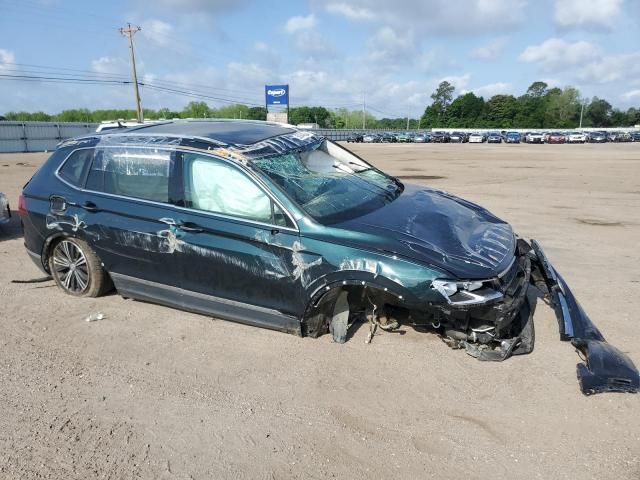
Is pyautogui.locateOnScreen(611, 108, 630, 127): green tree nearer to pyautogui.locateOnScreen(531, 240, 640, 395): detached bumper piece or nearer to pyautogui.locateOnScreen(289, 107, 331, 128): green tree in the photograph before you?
pyautogui.locateOnScreen(289, 107, 331, 128): green tree

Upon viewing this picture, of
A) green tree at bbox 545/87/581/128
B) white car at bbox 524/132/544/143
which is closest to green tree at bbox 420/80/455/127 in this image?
green tree at bbox 545/87/581/128

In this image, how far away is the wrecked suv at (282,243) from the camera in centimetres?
350

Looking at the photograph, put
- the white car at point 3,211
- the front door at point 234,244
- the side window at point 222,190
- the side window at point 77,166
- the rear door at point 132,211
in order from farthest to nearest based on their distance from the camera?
the white car at point 3,211 < the side window at point 77,166 < the rear door at point 132,211 < the side window at point 222,190 < the front door at point 234,244

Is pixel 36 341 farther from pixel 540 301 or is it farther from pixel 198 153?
pixel 540 301

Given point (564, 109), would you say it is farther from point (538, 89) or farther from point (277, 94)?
point (277, 94)

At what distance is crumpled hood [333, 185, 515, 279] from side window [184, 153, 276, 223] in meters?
0.72

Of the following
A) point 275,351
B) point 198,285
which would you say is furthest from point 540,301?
point 198,285

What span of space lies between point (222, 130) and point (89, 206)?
57.5 inches

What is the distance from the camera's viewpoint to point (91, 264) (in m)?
4.81

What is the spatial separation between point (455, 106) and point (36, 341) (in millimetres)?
138588

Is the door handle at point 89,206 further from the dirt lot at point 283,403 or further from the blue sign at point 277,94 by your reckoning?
the blue sign at point 277,94

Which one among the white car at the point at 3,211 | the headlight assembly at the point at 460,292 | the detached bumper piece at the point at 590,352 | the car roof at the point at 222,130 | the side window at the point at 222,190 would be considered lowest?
the detached bumper piece at the point at 590,352

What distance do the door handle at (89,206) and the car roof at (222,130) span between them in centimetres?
79

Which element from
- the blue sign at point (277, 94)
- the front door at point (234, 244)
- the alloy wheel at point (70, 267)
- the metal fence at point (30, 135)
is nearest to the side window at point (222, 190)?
the front door at point (234, 244)
